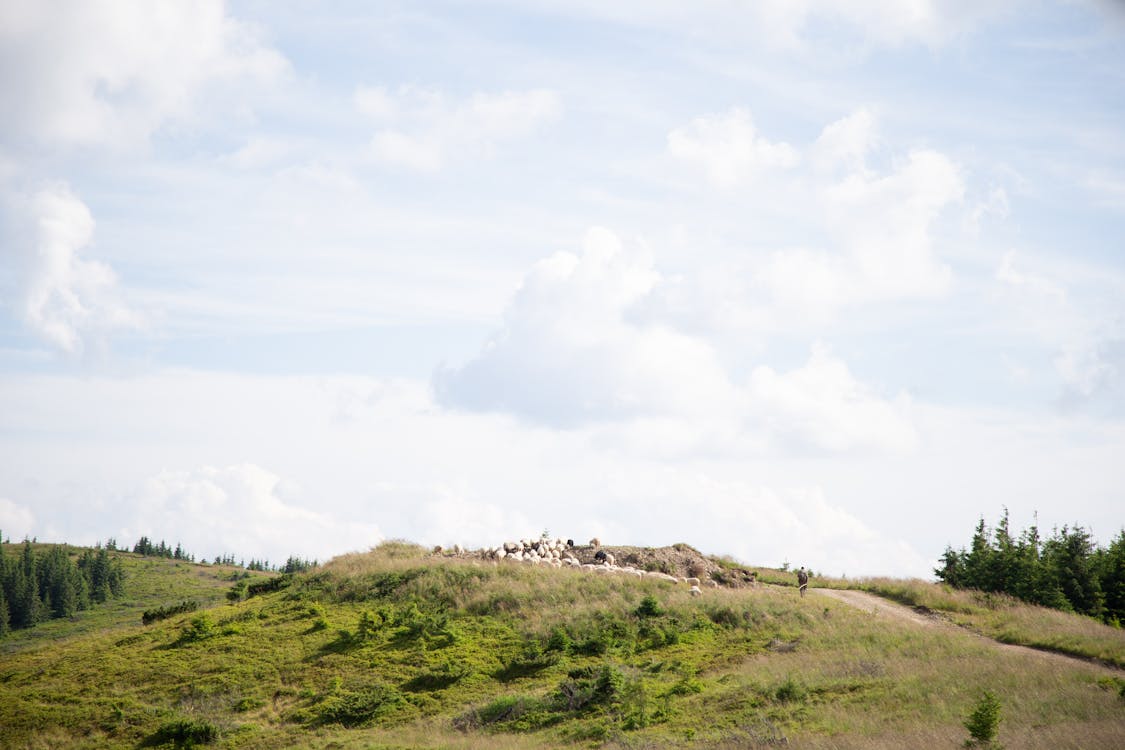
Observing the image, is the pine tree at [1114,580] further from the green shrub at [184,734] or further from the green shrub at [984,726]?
the green shrub at [184,734]

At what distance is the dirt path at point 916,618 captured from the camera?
97.8 ft

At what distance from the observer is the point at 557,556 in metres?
50.9

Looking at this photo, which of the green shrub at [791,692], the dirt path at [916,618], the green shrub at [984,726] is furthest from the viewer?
the dirt path at [916,618]

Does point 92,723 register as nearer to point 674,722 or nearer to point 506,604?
point 506,604

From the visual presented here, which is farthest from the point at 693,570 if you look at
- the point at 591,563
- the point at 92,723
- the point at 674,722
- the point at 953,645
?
the point at 92,723

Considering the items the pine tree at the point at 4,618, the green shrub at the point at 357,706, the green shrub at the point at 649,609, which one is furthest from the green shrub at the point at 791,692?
the pine tree at the point at 4,618

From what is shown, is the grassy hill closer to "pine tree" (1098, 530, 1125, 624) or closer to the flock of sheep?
the flock of sheep

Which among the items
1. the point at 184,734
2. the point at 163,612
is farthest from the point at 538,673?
the point at 163,612

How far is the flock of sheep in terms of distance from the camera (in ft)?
150

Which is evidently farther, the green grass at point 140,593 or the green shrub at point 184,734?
the green grass at point 140,593

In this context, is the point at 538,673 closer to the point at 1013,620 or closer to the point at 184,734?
the point at 184,734

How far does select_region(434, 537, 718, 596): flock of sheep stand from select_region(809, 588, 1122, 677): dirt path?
7.78 metres

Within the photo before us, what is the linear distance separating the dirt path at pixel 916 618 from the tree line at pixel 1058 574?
13459mm

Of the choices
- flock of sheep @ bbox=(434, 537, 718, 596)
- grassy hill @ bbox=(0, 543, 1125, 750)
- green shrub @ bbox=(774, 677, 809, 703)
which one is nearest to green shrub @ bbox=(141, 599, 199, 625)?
grassy hill @ bbox=(0, 543, 1125, 750)
